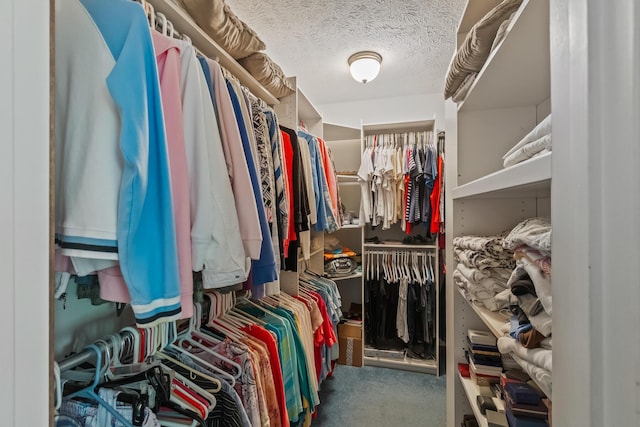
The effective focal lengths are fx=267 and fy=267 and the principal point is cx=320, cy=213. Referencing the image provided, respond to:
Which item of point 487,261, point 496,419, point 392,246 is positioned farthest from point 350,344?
point 487,261

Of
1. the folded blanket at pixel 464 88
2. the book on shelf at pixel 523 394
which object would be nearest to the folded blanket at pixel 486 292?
the book on shelf at pixel 523 394

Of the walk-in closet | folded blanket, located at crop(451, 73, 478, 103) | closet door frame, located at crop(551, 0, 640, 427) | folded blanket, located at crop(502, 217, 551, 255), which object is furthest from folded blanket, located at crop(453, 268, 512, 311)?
folded blanket, located at crop(451, 73, 478, 103)

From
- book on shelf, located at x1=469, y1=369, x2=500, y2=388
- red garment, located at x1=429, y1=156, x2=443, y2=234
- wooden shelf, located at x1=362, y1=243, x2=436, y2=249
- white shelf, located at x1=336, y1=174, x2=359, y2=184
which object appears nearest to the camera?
book on shelf, located at x1=469, y1=369, x2=500, y2=388

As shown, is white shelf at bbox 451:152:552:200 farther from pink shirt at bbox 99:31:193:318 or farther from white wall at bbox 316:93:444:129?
white wall at bbox 316:93:444:129

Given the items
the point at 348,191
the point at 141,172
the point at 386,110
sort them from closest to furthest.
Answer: the point at 141,172, the point at 386,110, the point at 348,191

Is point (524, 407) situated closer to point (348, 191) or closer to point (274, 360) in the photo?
point (274, 360)

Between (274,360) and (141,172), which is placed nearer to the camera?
(141,172)

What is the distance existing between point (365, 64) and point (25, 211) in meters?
2.08

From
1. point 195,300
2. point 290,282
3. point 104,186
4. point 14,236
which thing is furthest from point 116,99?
point 290,282

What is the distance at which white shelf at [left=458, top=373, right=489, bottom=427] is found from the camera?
93cm

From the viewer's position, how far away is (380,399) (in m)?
1.96

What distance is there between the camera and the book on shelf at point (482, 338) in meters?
1.09

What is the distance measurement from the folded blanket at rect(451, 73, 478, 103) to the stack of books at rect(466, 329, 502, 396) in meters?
0.98

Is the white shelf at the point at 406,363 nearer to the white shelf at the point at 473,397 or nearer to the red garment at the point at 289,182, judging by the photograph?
the white shelf at the point at 473,397
